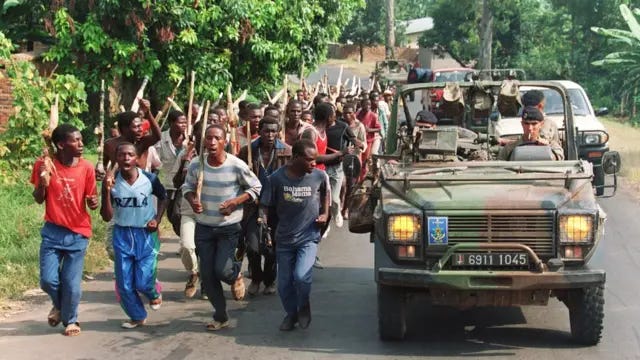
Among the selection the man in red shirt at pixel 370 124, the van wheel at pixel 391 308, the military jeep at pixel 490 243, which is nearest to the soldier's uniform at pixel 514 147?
the military jeep at pixel 490 243

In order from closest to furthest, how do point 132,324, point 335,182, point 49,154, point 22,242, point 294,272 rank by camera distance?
1. point 49,154
2. point 294,272
3. point 132,324
4. point 22,242
5. point 335,182

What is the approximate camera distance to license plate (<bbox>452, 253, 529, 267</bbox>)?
6668 mm

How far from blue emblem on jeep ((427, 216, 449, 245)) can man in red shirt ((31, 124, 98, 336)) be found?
2469mm

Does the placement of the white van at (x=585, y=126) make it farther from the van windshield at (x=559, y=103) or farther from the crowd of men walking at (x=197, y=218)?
the crowd of men walking at (x=197, y=218)

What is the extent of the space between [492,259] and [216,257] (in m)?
2.14

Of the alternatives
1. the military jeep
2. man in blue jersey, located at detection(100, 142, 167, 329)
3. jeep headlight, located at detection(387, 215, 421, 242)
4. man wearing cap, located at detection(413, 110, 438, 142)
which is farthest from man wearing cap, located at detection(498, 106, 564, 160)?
man in blue jersey, located at detection(100, 142, 167, 329)

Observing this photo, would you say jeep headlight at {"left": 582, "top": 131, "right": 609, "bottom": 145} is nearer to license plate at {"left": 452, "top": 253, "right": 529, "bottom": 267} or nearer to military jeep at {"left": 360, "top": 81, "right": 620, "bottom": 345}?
military jeep at {"left": 360, "top": 81, "right": 620, "bottom": 345}

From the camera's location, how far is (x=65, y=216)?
7336 millimetres

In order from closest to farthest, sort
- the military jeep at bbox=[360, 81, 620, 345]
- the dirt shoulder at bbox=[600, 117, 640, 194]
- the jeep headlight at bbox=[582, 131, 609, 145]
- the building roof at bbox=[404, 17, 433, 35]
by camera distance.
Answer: the military jeep at bbox=[360, 81, 620, 345]
the jeep headlight at bbox=[582, 131, 609, 145]
the dirt shoulder at bbox=[600, 117, 640, 194]
the building roof at bbox=[404, 17, 433, 35]

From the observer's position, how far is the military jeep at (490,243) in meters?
6.66

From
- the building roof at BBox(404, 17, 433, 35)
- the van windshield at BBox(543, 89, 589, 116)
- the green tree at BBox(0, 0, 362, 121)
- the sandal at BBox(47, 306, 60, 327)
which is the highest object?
the building roof at BBox(404, 17, 433, 35)

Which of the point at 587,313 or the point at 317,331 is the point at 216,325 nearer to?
the point at 317,331

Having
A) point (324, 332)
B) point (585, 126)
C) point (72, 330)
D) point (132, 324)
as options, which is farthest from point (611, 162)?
point (585, 126)

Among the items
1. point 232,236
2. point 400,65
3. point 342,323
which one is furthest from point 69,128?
point 400,65
